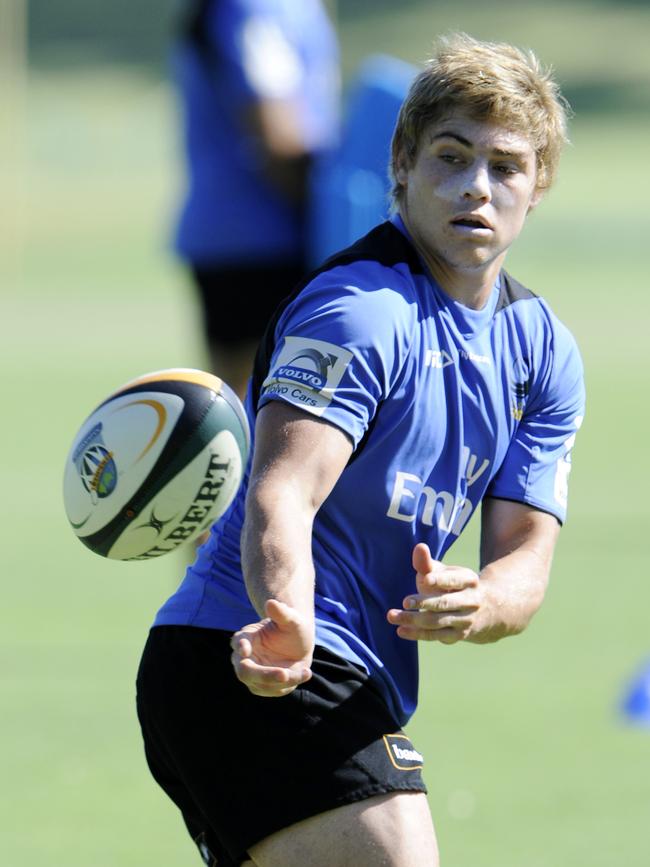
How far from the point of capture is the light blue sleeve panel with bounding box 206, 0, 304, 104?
7.62 metres

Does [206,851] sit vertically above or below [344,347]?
below

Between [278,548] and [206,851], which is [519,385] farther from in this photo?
[206,851]

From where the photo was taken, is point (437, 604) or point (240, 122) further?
point (240, 122)

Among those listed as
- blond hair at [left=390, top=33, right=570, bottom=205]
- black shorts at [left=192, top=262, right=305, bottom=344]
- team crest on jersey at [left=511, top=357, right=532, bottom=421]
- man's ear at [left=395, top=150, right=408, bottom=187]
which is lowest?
black shorts at [left=192, top=262, right=305, bottom=344]

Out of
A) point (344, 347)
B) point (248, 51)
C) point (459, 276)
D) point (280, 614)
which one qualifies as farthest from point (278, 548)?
point (248, 51)

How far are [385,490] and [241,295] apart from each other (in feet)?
14.0

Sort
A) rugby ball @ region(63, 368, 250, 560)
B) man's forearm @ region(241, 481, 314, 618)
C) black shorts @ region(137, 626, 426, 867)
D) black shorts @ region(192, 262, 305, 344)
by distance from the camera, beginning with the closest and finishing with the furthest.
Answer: man's forearm @ region(241, 481, 314, 618) < black shorts @ region(137, 626, 426, 867) < rugby ball @ region(63, 368, 250, 560) < black shorts @ region(192, 262, 305, 344)

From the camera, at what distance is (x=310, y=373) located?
357 cm

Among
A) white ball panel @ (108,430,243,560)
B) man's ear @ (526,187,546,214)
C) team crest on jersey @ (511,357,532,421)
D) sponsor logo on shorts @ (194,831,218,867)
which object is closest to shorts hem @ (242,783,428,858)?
sponsor logo on shorts @ (194,831,218,867)

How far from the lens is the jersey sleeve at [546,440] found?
13.4 ft

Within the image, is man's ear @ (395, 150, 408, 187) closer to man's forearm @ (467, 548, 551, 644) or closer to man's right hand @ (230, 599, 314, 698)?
man's forearm @ (467, 548, 551, 644)

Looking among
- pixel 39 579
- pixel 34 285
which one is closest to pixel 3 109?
pixel 34 285

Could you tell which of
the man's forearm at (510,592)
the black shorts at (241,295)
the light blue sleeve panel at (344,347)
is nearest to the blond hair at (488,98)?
the light blue sleeve panel at (344,347)

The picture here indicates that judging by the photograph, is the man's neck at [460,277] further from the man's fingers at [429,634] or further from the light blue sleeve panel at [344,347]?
the man's fingers at [429,634]
